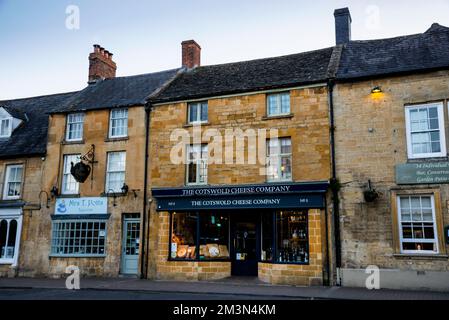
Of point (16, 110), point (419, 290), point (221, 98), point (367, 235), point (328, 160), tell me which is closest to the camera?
point (419, 290)

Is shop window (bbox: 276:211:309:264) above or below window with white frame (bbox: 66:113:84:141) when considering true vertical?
below

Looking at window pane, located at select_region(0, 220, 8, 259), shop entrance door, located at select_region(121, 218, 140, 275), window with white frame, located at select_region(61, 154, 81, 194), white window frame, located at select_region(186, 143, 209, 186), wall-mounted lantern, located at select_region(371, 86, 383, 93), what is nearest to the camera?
wall-mounted lantern, located at select_region(371, 86, 383, 93)

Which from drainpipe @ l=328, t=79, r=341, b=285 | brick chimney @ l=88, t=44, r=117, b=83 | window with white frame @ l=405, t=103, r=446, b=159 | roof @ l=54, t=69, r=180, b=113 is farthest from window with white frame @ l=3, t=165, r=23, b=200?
window with white frame @ l=405, t=103, r=446, b=159

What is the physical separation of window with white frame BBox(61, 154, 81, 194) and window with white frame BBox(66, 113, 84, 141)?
930 millimetres

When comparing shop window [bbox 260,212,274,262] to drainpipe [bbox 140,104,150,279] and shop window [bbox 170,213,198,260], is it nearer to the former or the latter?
shop window [bbox 170,213,198,260]

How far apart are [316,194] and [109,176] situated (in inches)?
374

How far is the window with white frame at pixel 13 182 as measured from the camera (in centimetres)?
2125

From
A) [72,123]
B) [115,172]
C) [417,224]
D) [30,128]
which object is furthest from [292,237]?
[30,128]

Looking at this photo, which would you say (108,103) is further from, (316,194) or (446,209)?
(446,209)

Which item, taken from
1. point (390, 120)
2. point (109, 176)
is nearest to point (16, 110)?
point (109, 176)

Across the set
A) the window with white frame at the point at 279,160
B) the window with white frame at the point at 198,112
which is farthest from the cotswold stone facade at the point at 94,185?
the window with white frame at the point at 279,160

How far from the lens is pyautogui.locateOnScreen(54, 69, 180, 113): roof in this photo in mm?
20328

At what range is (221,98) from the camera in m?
18.2

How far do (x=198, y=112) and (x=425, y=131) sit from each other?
907cm
